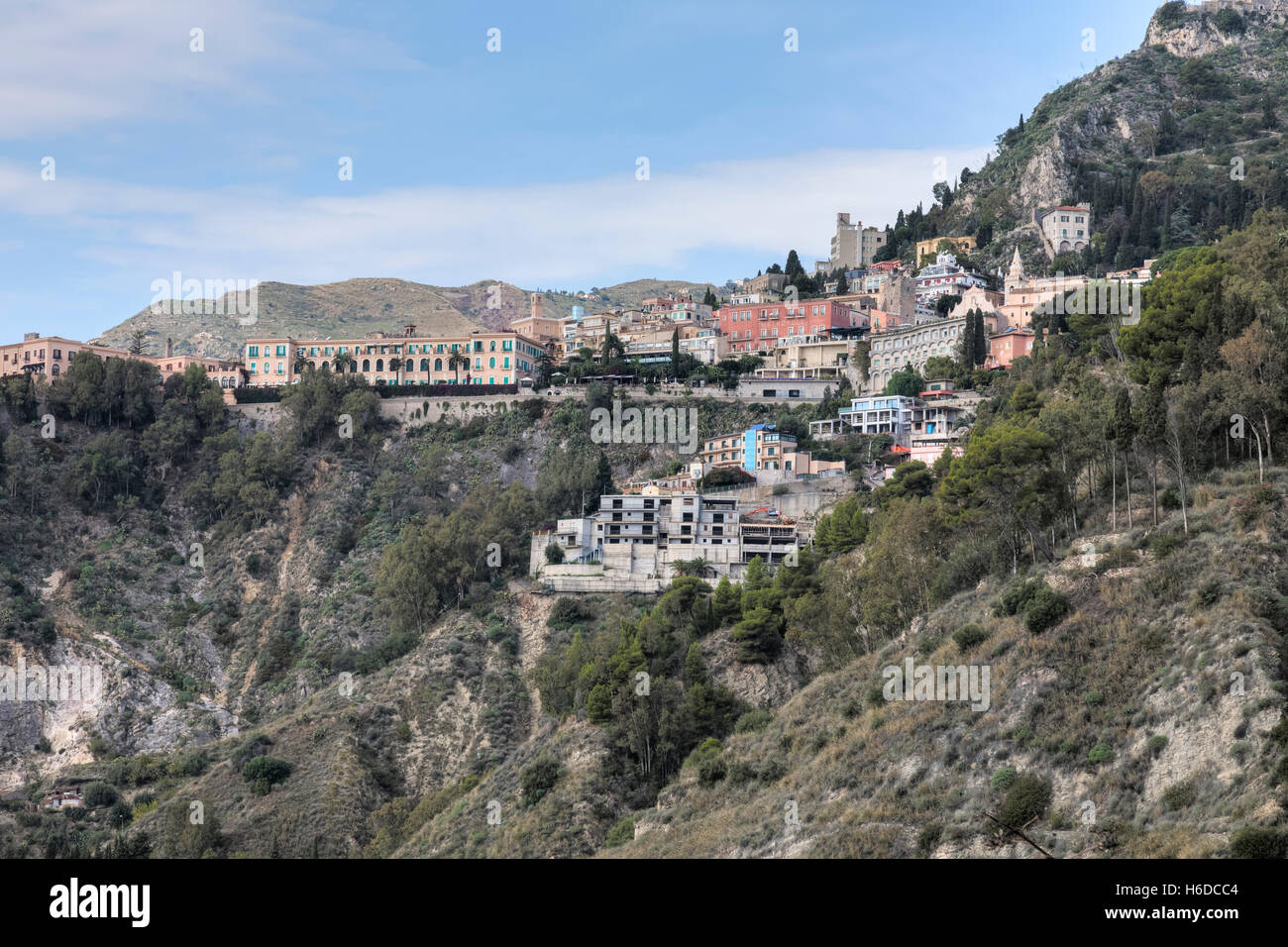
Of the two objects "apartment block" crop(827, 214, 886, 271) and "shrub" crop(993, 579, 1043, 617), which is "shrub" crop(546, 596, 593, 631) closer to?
"shrub" crop(993, 579, 1043, 617)

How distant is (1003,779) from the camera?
2925cm

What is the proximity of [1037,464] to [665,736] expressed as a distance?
1524cm

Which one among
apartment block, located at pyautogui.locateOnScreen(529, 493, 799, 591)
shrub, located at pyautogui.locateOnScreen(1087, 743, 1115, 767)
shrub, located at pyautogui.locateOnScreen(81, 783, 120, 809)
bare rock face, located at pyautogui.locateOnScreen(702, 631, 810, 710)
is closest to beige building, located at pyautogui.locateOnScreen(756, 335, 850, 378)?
apartment block, located at pyautogui.locateOnScreen(529, 493, 799, 591)

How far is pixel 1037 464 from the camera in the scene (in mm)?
39812

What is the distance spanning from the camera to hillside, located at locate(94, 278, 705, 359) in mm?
151000

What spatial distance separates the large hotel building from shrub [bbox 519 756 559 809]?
47.5 metres

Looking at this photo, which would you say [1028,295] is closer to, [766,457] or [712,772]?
[766,457]

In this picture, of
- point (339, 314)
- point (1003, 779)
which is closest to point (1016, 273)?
point (1003, 779)

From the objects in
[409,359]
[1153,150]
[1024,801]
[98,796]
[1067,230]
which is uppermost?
[1153,150]

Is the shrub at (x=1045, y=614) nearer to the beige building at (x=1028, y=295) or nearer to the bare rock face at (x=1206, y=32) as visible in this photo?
the beige building at (x=1028, y=295)

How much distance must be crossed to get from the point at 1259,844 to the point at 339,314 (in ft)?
490
